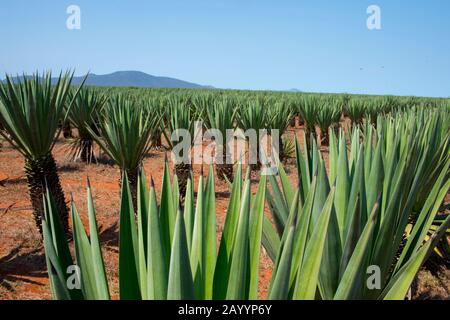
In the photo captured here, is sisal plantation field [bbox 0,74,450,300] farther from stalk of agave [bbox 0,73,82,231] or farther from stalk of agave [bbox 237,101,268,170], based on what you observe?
stalk of agave [bbox 237,101,268,170]

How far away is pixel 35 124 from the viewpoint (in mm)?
2809

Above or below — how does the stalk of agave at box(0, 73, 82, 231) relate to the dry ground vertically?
above

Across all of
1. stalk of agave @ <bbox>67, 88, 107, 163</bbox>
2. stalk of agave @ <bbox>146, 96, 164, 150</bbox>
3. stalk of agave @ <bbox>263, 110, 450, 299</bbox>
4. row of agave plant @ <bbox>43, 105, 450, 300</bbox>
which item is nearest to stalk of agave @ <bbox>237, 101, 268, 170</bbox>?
stalk of agave @ <bbox>146, 96, 164, 150</bbox>

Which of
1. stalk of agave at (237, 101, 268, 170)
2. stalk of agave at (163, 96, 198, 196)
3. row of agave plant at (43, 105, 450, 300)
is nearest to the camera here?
row of agave plant at (43, 105, 450, 300)

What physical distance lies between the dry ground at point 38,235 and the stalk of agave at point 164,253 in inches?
65.3

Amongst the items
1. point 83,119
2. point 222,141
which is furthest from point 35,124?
point 83,119

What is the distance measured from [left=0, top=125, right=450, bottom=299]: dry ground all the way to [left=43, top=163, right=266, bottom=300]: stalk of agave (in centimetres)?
166

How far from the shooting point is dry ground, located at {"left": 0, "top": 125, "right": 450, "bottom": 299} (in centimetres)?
261

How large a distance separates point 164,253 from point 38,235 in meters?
2.91

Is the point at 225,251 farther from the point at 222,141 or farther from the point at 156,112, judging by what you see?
the point at 222,141

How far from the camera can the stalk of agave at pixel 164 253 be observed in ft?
2.84

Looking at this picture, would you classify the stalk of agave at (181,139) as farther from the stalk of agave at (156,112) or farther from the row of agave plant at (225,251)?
the row of agave plant at (225,251)

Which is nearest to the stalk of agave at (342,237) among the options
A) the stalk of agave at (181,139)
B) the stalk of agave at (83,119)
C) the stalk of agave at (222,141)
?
the stalk of agave at (181,139)
